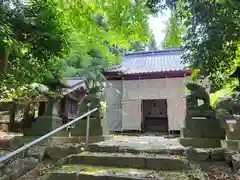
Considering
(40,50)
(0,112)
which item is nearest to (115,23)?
(40,50)

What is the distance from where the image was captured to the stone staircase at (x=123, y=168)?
2.60m

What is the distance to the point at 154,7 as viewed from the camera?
11.8ft

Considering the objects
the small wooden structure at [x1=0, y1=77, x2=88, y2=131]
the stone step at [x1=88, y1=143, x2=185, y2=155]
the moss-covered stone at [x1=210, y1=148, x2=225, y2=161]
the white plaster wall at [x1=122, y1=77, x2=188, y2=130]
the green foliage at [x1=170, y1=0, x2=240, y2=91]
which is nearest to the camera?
the green foliage at [x1=170, y1=0, x2=240, y2=91]

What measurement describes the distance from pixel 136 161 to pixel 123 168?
0.21 metres

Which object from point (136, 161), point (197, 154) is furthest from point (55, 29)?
point (197, 154)

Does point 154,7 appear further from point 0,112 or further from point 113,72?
point 0,112

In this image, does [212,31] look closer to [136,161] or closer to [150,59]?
[136,161]

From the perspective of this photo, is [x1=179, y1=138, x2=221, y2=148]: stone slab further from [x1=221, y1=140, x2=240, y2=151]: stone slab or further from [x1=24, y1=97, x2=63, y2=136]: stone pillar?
[x1=24, y1=97, x2=63, y2=136]: stone pillar

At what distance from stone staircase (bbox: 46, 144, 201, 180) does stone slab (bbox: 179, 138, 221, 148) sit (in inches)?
39.2

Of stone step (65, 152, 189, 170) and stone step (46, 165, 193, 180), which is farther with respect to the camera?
stone step (65, 152, 189, 170)

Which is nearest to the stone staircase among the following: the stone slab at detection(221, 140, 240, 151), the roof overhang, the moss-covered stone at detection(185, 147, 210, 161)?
the moss-covered stone at detection(185, 147, 210, 161)

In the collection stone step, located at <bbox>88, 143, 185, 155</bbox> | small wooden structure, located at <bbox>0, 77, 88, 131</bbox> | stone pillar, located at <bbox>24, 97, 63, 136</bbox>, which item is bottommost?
stone step, located at <bbox>88, 143, 185, 155</bbox>

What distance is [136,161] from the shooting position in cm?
302

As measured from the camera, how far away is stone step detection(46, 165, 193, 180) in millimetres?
2538
